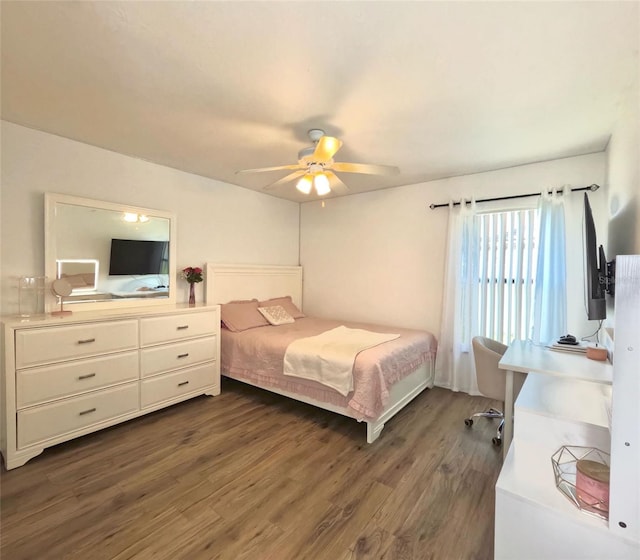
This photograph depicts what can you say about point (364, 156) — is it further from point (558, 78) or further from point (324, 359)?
point (324, 359)

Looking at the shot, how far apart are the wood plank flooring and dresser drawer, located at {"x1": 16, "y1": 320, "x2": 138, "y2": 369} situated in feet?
2.27

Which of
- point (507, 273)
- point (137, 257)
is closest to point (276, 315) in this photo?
point (137, 257)

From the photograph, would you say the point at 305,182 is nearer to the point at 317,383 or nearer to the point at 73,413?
the point at 317,383

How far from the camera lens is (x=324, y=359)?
252 cm

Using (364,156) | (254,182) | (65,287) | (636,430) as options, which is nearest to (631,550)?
(636,430)

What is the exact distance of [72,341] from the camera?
224cm

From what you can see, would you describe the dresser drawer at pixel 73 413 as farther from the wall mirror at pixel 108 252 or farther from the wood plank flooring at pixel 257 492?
the wall mirror at pixel 108 252

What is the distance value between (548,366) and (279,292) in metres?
3.36

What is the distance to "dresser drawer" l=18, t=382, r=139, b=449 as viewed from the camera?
205 centimetres

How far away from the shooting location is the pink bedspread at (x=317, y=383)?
91.3 inches

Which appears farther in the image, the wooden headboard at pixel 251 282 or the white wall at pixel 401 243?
the wooden headboard at pixel 251 282

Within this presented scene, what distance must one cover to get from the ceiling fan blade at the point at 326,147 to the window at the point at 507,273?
2.05 metres

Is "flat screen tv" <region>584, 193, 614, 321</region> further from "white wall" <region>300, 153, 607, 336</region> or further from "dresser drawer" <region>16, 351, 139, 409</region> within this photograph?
"dresser drawer" <region>16, 351, 139, 409</region>

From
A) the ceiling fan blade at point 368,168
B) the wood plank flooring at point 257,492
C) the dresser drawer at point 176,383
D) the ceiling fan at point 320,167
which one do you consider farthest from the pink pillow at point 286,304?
A: the ceiling fan blade at point 368,168
